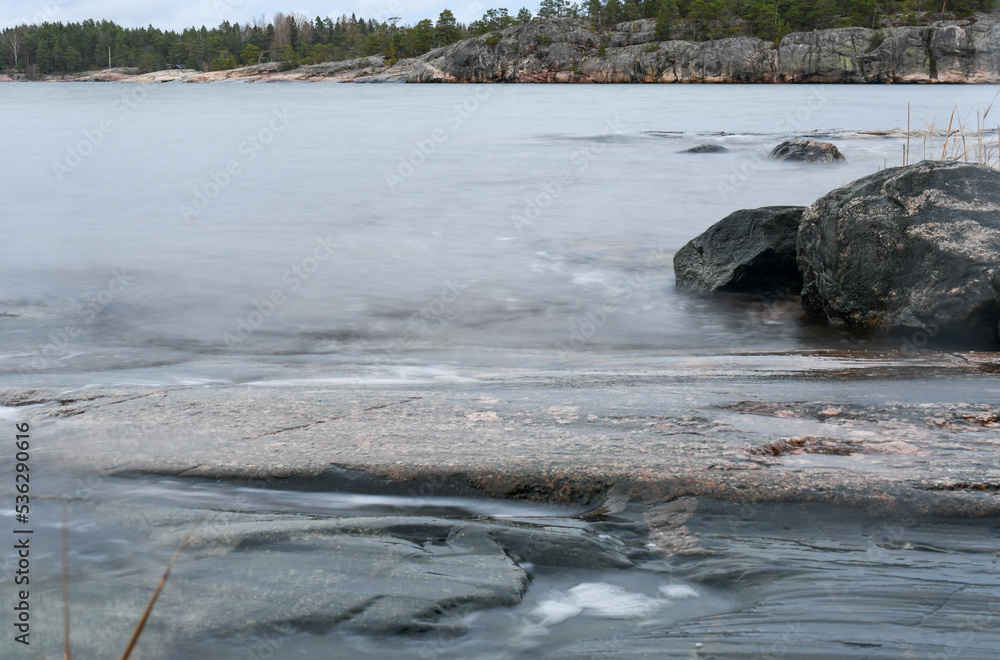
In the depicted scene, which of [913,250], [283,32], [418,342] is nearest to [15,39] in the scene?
[283,32]

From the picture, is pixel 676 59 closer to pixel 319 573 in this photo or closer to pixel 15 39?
pixel 319 573

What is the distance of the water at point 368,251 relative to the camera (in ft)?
17.6

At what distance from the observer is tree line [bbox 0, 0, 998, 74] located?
7944 centimetres

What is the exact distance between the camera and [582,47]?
8169cm

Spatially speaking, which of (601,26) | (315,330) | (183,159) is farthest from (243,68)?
(315,330)

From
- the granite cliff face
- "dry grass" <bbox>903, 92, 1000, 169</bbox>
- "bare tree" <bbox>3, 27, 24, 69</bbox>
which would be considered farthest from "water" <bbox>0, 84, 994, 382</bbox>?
"bare tree" <bbox>3, 27, 24, 69</bbox>

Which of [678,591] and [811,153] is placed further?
[811,153]

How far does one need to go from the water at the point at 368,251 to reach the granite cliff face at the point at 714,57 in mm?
56970

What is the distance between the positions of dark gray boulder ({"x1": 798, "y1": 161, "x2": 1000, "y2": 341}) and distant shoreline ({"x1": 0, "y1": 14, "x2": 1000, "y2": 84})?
73.8 m

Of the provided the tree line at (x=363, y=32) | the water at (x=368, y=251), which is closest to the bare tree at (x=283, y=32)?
the tree line at (x=363, y=32)

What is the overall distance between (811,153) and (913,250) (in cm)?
1197

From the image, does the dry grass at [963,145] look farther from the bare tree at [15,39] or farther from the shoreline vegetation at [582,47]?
the bare tree at [15,39]

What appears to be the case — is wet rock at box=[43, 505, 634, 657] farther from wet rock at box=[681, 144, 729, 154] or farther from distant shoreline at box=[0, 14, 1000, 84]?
distant shoreline at box=[0, 14, 1000, 84]

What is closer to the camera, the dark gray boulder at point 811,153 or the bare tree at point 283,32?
the dark gray boulder at point 811,153
